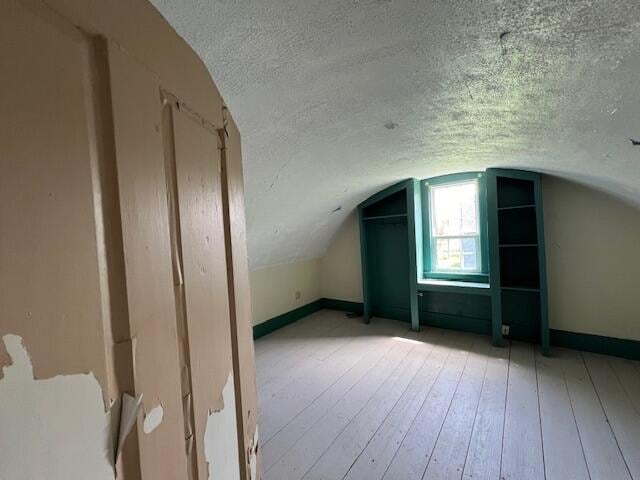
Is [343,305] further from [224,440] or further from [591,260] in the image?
[224,440]

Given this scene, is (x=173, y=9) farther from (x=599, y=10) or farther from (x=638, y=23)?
(x=638, y=23)

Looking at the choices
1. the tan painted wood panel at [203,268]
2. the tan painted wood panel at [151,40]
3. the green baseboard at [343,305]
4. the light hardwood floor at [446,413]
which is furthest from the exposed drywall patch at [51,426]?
the green baseboard at [343,305]

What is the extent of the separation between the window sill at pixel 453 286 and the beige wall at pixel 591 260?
616 mm

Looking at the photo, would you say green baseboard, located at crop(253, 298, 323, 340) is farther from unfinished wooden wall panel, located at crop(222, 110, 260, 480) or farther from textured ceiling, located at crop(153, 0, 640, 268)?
unfinished wooden wall panel, located at crop(222, 110, 260, 480)

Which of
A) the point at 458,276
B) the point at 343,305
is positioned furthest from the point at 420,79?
the point at 343,305

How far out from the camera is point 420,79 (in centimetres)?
112

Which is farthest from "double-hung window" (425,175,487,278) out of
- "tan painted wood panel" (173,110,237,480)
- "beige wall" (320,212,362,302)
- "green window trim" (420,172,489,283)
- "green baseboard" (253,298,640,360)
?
"tan painted wood panel" (173,110,237,480)

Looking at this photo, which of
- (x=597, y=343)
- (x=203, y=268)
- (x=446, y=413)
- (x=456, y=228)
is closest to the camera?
(x=203, y=268)

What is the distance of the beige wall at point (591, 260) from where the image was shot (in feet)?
8.05

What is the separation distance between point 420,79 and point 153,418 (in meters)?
1.30

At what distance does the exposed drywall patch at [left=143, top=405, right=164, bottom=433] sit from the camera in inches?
15.1

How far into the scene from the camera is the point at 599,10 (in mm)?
766

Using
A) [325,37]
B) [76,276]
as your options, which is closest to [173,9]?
[325,37]

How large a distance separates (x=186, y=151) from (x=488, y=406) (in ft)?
7.75
